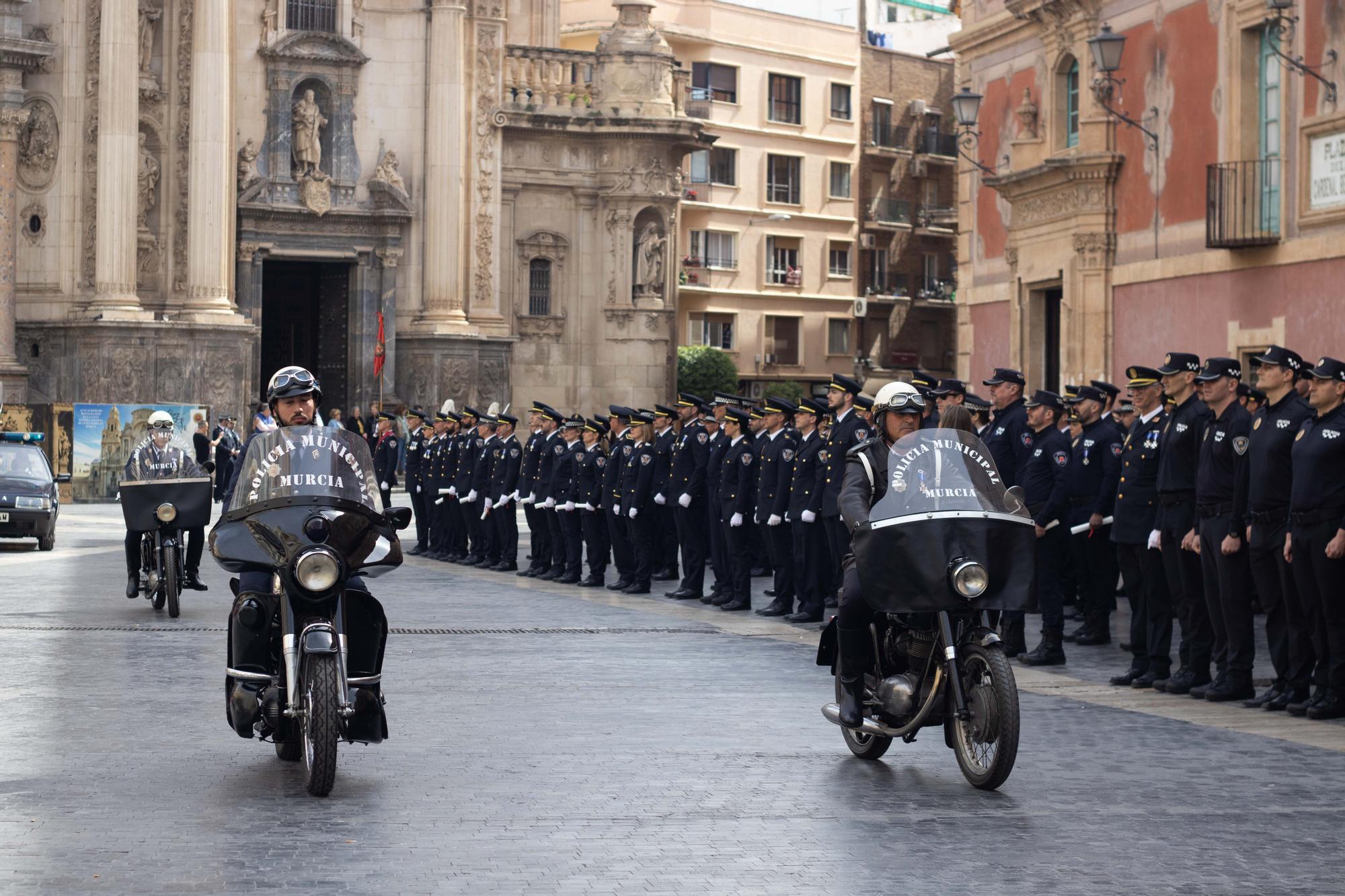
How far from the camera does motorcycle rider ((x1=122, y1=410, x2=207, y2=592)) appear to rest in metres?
18.2

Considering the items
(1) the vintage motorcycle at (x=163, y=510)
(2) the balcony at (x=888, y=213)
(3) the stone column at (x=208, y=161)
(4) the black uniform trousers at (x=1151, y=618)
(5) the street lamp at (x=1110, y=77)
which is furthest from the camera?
(2) the balcony at (x=888, y=213)

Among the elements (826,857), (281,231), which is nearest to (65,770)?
(826,857)

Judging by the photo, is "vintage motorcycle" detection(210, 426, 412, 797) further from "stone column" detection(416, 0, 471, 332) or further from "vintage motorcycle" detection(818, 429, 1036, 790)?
"stone column" detection(416, 0, 471, 332)

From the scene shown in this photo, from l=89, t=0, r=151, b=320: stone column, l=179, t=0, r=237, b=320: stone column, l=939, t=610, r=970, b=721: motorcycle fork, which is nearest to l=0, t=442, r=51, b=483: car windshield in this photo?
l=89, t=0, r=151, b=320: stone column

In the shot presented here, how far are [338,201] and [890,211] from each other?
102 ft

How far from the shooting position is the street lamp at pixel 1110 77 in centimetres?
2530

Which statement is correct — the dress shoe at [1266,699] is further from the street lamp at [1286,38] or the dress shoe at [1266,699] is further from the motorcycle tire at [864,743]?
the street lamp at [1286,38]

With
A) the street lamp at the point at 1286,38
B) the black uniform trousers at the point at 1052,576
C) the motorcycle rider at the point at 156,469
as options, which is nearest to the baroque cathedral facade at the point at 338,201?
the motorcycle rider at the point at 156,469

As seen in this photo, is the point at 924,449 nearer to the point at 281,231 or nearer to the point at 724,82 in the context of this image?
the point at 281,231

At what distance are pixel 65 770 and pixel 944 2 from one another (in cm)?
8078

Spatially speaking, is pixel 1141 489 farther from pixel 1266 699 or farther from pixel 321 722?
pixel 321 722

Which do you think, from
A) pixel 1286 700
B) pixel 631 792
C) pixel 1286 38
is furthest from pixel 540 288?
pixel 631 792

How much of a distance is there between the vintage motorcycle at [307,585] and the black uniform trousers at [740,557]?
10037mm

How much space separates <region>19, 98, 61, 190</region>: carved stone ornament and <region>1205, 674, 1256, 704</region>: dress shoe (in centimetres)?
3183
